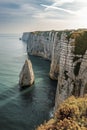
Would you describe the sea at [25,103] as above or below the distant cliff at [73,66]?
below

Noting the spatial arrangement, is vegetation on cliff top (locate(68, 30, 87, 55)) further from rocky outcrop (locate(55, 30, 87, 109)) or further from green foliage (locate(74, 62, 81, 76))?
green foliage (locate(74, 62, 81, 76))

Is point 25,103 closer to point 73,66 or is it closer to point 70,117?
point 73,66

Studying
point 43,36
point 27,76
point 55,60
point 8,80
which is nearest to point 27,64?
point 27,76

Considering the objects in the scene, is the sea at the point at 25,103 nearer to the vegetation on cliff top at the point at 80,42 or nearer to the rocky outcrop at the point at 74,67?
the rocky outcrop at the point at 74,67

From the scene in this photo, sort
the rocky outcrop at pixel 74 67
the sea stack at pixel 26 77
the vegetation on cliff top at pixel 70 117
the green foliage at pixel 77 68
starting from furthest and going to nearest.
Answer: the sea stack at pixel 26 77, the green foliage at pixel 77 68, the rocky outcrop at pixel 74 67, the vegetation on cliff top at pixel 70 117

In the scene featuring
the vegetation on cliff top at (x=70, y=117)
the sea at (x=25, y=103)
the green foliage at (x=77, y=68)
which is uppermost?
the vegetation on cliff top at (x=70, y=117)

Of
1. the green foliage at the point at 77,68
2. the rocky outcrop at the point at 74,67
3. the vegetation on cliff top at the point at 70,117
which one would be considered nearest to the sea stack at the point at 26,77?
the rocky outcrop at the point at 74,67

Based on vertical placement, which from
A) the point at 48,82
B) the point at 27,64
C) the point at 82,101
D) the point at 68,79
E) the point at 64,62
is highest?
the point at 82,101

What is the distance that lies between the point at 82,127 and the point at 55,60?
9434 centimetres

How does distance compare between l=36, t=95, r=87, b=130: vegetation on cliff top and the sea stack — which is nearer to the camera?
l=36, t=95, r=87, b=130: vegetation on cliff top

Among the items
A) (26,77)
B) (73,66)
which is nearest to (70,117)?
(73,66)

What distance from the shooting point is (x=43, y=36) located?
194 metres

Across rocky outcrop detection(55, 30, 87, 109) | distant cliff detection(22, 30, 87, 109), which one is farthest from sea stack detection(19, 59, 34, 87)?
rocky outcrop detection(55, 30, 87, 109)

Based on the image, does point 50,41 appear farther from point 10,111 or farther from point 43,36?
point 10,111
